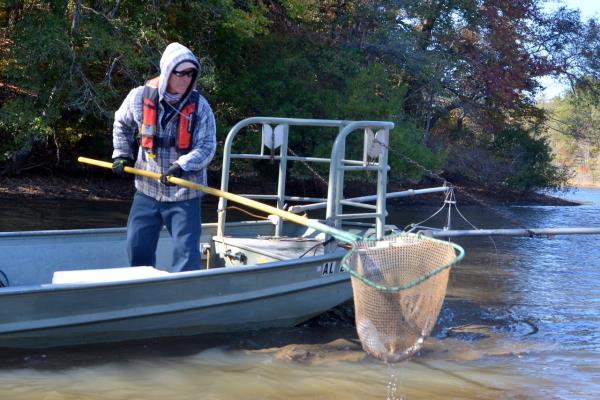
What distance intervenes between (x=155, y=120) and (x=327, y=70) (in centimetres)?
1458

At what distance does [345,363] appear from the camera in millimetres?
6203

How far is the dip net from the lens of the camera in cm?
518

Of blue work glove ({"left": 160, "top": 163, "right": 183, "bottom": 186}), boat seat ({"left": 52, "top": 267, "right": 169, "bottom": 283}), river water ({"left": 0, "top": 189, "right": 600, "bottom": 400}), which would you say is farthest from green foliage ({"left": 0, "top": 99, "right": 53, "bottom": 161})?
blue work glove ({"left": 160, "top": 163, "right": 183, "bottom": 186})

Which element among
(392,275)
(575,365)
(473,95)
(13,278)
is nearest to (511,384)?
(575,365)

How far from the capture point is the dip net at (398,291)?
17.0ft

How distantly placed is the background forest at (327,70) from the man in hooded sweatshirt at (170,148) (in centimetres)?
384

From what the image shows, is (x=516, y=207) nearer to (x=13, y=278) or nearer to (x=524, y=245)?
(x=524, y=245)

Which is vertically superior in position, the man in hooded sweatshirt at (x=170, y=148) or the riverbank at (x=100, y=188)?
the man in hooded sweatshirt at (x=170, y=148)

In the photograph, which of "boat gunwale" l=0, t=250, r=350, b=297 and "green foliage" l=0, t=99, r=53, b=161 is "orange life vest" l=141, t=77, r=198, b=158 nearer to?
"boat gunwale" l=0, t=250, r=350, b=297

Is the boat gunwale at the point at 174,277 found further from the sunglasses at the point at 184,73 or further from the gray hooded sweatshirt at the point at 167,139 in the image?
the sunglasses at the point at 184,73

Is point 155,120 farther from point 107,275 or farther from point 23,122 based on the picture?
point 23,122

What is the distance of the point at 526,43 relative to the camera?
25734 mm

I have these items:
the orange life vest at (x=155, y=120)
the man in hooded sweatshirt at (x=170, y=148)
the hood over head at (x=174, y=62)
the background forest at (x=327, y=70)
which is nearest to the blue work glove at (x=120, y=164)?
the man in hooded sweatshirt at (x=170, y=148)

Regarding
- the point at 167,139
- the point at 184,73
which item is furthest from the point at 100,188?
the point at 184,73
